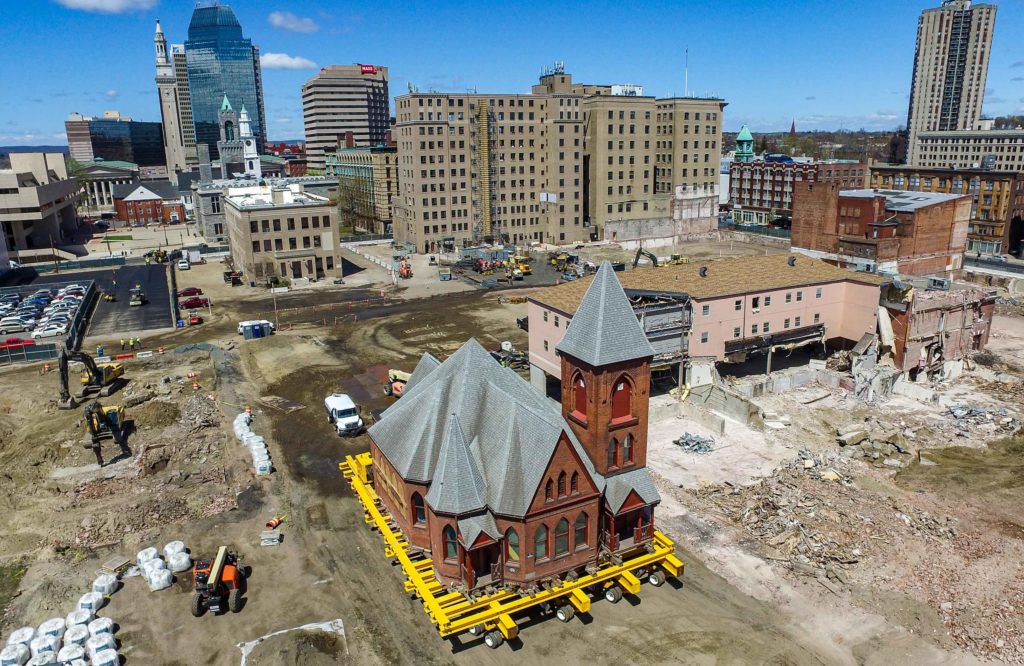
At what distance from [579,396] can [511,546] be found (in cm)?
718

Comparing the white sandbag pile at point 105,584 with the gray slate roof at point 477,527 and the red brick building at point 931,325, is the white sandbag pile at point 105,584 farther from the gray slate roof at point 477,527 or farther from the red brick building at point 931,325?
A: the red brick building at point 931,325

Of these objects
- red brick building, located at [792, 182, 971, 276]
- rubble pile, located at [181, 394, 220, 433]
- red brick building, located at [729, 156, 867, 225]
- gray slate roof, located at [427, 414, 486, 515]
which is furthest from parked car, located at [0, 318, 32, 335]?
red brick building, located at [729, 156, 867, 225]

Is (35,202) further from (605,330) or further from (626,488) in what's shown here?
(626,488)

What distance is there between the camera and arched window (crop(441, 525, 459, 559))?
27422 mm

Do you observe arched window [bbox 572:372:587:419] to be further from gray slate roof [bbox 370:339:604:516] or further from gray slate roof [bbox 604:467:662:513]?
gray slate roof [bbox 604:467:662:513]

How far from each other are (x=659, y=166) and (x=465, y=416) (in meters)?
117

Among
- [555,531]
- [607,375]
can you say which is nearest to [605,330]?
[607,375]

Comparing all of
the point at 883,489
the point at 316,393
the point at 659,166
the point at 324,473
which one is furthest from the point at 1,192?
the point at 883,489

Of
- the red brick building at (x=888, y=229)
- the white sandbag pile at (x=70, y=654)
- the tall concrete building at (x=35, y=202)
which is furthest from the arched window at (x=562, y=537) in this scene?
the tall concrete building at (x=35, y=202)

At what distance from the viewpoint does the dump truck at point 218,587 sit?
28.1 metres

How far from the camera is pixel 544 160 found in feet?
416

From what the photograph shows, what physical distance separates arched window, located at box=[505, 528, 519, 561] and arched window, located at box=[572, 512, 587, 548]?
257 cm

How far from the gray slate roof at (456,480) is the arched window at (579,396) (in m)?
5.40

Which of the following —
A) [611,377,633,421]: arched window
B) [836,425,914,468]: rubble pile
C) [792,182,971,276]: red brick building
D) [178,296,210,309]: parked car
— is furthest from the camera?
[178,296,210,309]: parked car
